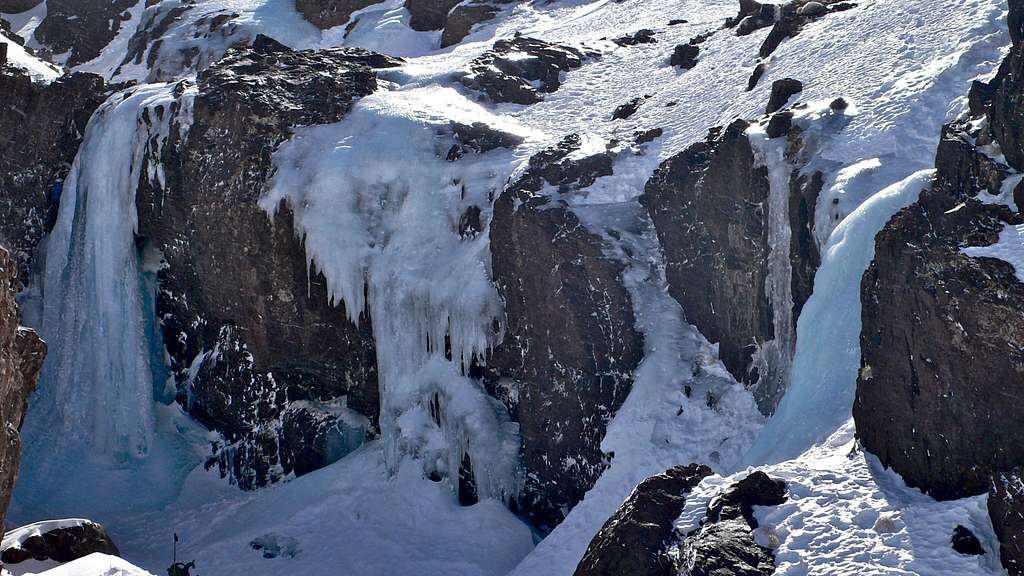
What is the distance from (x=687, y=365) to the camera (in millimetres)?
18609

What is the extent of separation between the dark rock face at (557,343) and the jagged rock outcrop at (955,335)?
726 centimetres

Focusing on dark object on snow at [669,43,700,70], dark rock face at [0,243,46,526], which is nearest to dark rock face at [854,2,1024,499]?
dark rock face at [0,243,46,526]

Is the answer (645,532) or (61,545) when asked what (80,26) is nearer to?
(61,545)

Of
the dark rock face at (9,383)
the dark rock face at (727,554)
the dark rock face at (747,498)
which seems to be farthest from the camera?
the dark rock face at (9,383)

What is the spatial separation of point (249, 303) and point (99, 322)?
3448 mm

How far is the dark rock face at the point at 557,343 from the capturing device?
1922cm

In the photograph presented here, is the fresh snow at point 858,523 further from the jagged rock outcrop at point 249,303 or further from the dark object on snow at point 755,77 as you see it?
the jagged rock outcrop at point 249,303

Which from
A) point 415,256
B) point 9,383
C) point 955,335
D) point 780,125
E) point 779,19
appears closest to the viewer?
point 955,335

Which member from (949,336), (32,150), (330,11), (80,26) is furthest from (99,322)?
(80,26)

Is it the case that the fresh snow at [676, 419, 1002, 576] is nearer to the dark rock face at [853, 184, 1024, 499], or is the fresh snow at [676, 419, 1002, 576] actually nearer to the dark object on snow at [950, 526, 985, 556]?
the dark object on snow at [950, 526, 985, 556]

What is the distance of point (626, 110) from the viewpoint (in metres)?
23.4

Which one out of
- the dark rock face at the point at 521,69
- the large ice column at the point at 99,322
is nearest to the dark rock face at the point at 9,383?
the large ice column at the point at 99,322

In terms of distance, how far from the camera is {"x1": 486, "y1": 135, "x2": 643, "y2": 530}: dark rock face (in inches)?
757

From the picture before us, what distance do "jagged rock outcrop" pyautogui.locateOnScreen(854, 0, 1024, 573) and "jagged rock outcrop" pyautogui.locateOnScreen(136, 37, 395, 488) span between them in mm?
12510
